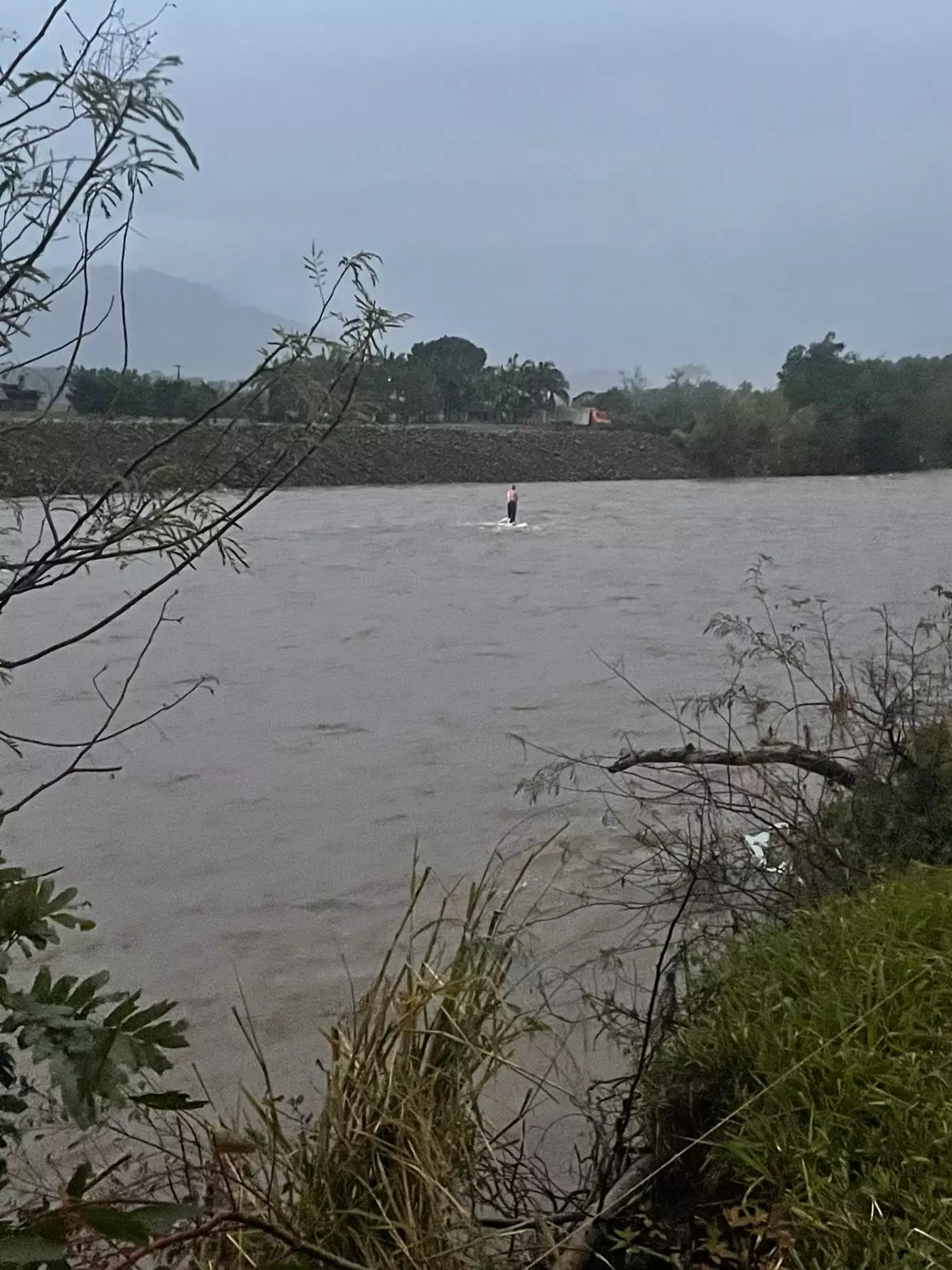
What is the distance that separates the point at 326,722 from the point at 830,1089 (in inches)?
298

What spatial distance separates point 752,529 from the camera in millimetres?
25500

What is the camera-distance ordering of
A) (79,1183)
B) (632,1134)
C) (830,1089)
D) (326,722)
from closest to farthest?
(79,1183) < (830,1089) < (632,1134) < (326,722)

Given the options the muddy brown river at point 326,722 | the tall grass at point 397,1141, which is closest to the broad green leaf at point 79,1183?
the tall grass at point 397,1141

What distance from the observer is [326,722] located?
9.54 m

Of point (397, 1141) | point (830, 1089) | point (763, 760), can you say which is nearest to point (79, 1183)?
point (397, 1141)

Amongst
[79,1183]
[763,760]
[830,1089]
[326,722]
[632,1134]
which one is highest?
[79,1183]

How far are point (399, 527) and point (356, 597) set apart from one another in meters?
10.1

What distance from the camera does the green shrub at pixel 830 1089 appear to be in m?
1.90

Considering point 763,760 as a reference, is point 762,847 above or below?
below

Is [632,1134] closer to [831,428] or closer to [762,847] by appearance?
[762,847]

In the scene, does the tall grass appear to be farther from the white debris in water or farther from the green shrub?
the white debris in water

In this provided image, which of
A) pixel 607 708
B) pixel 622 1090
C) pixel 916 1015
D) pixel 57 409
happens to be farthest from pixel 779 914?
pixel 607 708

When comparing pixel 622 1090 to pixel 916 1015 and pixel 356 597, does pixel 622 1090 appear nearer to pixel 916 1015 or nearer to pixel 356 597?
pixel 916 1015

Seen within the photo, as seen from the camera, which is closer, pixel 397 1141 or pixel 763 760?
pixel 397 1141
